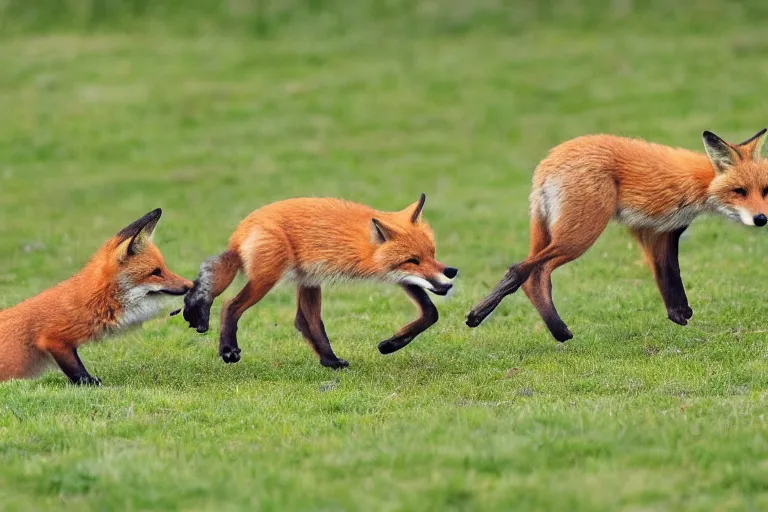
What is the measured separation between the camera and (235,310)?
9945 mm

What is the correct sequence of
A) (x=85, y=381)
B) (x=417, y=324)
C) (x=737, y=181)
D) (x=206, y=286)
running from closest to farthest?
(x=85, y=381) → (x=206, y=286) → (x=417, y=324) → (x=737, y=181)

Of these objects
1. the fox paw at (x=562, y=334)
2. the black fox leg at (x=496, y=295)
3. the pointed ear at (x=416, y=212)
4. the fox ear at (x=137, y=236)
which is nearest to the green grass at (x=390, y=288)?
the fox paw at (x=562, y=334)

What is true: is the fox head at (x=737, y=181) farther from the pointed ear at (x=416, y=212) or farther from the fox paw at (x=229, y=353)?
the fox paw at (x=229, y=353)

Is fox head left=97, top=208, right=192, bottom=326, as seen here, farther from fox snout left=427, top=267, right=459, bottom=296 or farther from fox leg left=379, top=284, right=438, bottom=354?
fox snout left=427, top=267, right=459, bottom=296

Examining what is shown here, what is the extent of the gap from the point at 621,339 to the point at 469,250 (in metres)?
5.59

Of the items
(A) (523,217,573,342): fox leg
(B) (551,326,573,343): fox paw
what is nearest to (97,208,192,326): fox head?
(A) (523,217,573,342): fox leg

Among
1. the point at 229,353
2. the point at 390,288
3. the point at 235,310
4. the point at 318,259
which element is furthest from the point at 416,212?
the point at 390,288

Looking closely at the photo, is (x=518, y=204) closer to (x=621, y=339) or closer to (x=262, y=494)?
(x=621, y=339)

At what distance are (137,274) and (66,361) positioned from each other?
37.9 inches

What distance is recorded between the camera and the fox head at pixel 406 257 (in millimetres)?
9867

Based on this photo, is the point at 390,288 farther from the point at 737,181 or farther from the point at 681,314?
the point at 737,181

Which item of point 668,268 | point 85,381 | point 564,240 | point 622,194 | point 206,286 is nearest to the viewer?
point 85,381

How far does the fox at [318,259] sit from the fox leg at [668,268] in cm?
259

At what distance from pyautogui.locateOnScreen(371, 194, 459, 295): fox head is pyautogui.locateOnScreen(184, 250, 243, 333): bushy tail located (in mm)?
1300
